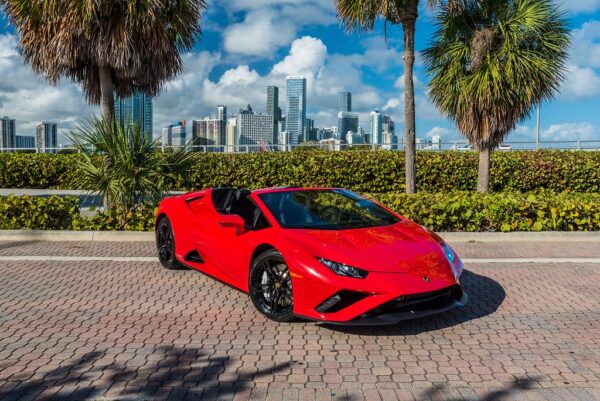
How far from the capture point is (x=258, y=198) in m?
5.46

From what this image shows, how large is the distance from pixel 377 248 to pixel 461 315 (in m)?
1.20

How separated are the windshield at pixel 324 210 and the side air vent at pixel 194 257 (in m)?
1.15

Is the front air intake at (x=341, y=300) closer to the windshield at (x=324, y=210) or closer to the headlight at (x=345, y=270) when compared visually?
the headlight at (x=345, y=270)

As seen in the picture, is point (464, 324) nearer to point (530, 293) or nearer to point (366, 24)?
point (530, 293)

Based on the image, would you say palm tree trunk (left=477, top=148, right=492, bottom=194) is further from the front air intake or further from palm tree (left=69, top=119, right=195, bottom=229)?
the front air intake

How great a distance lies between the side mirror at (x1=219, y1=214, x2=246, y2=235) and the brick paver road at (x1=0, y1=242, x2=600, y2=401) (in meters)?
0.80

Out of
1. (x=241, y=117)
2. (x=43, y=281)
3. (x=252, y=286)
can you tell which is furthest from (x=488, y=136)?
(x=241, y=117)

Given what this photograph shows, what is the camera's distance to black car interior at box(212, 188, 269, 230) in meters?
5.14

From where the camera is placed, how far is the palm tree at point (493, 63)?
12.0 metres

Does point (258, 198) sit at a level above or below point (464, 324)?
above

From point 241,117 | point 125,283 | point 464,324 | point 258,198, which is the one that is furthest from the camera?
point 241,117

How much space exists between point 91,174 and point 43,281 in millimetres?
3942

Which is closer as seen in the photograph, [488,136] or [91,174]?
[91,174]

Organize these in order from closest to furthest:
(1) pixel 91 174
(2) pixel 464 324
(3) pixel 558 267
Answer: (2) pixel 464 324 → (3) pixel 558 267 → (1) pixel 91 174
